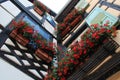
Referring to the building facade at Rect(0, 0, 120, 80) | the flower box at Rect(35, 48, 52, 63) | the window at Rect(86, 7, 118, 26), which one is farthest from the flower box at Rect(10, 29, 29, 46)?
the window at Rect(86, 7, 118, 26)

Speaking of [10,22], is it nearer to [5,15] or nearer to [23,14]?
[5,15]

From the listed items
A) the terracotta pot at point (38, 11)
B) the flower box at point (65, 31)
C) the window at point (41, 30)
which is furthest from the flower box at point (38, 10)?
the flower box at point (65, 31)

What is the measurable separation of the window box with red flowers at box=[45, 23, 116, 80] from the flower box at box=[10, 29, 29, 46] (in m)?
1.47

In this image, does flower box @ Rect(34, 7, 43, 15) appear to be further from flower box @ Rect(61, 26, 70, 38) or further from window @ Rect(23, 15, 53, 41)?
flower box @ Rect(61, 26, 70, 38)

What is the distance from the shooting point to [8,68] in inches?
255

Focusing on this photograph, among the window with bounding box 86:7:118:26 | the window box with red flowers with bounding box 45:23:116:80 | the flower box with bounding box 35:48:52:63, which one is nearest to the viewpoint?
the window box with red flowers with bounding box 45:23:116:80

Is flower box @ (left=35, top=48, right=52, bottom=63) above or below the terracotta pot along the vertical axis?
above

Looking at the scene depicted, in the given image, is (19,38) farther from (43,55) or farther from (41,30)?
(41,30)

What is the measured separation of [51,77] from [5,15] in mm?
2242

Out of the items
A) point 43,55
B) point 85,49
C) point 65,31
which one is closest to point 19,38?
point 43,55

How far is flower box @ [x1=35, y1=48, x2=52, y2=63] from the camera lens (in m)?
7.16

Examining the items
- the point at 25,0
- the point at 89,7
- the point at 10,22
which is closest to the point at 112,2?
the point at 89,7

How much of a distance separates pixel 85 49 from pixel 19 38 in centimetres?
222

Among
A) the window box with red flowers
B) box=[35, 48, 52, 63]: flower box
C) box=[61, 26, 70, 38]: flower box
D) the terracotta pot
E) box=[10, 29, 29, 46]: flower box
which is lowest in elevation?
the terracotta pot
